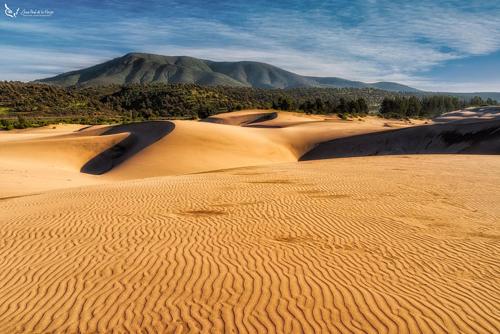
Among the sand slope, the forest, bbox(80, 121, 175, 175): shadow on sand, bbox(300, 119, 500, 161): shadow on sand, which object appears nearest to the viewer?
the sand slope

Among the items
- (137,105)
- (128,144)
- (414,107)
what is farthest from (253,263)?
(414,107)

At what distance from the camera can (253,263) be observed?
8.19 metres

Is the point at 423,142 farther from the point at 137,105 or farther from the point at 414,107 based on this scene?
the point at 137,105

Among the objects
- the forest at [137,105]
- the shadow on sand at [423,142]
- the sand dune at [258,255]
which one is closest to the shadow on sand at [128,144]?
the sand dune at [258,255]

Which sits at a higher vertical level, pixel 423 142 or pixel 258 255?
pixel 258 255

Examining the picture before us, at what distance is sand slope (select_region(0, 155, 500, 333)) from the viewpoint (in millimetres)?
6028

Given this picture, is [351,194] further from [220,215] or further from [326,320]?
[326,320]

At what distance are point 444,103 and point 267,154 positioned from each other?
122 meters

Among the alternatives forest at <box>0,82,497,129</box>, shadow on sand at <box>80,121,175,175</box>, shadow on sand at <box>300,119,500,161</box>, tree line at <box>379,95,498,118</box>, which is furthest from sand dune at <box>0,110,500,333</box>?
tree line at <box>379,95,498,118</box>

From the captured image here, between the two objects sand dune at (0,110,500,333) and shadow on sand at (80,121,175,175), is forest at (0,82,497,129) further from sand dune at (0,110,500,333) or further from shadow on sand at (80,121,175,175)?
sand dune at (0,110,500,333)

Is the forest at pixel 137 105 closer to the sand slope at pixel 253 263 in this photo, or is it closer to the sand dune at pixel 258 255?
the sand dune at pixel 258 255

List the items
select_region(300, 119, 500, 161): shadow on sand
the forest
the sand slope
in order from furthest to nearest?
the forest → select_region(300, 119, 500, 161): shadow on sand → the sand slope

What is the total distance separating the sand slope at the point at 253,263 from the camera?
237 inches

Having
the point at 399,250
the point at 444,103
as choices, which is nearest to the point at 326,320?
the point at 399,250
